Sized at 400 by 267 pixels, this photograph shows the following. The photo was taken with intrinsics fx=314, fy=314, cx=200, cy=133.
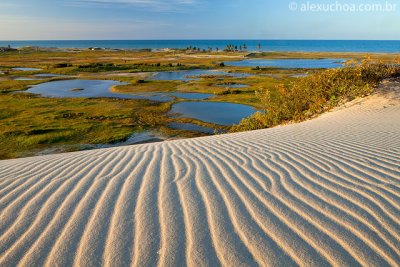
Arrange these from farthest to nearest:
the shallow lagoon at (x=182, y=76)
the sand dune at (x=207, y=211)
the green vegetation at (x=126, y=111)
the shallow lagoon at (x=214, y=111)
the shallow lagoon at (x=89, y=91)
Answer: the shallow lagoon at (x=182, y=76) → the shallow lagoon at (x=89, y=91) → the shallow lagoon at (x=214, y=111) → the green vegetation at (x=126, y=111) → the sand dune at (x=207, y=211)

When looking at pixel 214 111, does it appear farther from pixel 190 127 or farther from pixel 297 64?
pixel 297 64

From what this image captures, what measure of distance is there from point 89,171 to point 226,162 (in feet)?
5.34

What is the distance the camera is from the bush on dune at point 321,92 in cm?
1090

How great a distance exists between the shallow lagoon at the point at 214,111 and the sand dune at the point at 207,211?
40.5 feet

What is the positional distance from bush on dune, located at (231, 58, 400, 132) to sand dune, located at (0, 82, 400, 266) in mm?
7106

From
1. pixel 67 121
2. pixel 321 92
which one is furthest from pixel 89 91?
pixel 321 92

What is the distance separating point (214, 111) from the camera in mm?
18578

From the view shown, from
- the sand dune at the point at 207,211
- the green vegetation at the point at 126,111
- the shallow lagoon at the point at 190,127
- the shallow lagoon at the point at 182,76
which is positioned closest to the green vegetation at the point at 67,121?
the green vegetation at the point at 126,111

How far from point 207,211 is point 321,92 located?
34.0ft

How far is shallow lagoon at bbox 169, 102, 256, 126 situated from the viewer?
55.1ft

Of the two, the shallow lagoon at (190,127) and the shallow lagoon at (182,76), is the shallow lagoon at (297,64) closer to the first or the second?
the shallow lagoon at (182,76)

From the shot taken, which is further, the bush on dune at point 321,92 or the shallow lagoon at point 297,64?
the shallow lagoon at point 297,64

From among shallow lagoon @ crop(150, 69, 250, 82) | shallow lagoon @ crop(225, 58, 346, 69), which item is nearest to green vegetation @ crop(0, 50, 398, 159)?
shallow lagoon @ crop(150, 69, 250, 82)

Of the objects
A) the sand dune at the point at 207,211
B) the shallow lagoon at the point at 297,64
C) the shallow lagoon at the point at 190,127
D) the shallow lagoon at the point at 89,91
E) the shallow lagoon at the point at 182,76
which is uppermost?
the shallow lagoon at the point at 297,64
